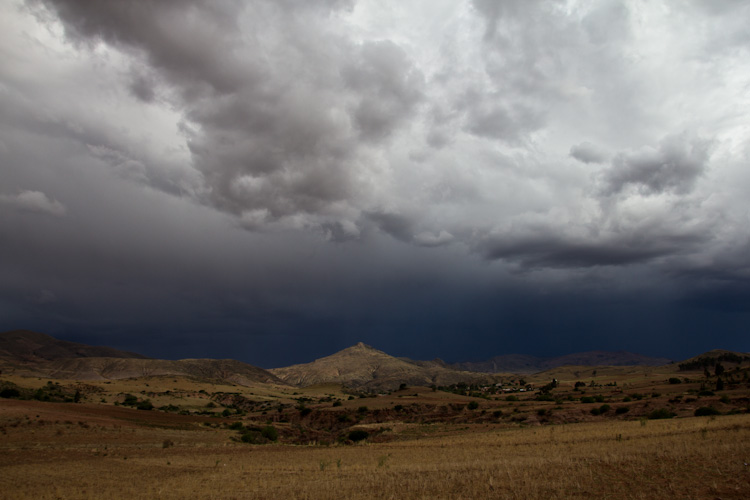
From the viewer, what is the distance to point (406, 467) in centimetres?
2820

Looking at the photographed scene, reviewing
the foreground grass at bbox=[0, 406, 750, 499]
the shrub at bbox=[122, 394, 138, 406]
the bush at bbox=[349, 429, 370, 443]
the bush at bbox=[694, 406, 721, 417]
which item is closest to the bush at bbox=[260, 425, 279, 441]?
the bush at bbox=[349, 429, 370, 443]

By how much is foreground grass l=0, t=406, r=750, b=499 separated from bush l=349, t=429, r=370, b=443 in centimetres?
1629

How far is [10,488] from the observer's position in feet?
78.1

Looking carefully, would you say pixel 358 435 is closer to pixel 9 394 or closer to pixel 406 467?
pixel 406 467

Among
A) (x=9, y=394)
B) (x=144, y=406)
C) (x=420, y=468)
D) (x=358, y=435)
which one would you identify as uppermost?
(x=420, y=468)

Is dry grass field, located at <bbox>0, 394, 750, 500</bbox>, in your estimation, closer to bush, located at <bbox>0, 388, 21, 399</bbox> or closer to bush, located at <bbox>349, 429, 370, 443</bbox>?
bush, located at <bbox>349, 429, 370, 443</bbox>

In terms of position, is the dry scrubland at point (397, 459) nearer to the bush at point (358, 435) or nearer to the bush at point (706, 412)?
the bush at point (358, 435)

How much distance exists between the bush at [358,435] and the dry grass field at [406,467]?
16618mm

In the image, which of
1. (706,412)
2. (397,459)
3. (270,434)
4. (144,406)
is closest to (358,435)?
(270,434)

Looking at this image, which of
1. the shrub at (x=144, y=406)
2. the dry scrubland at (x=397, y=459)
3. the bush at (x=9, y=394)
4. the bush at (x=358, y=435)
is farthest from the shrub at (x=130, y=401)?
the bush at (x=358, y=435)

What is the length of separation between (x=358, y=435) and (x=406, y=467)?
107 feet

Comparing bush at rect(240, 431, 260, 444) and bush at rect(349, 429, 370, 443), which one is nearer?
bush at rect(240, 431, 260, 444)

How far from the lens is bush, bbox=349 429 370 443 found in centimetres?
5803

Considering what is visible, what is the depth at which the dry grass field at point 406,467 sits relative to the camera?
64.5ft
